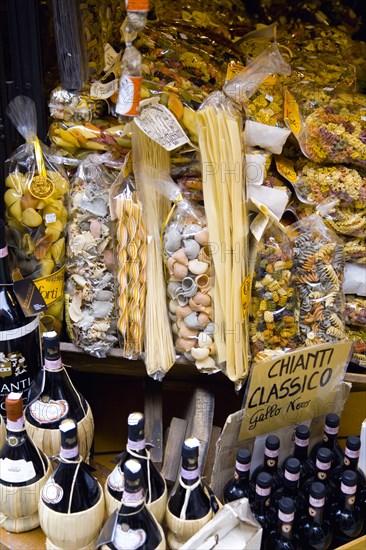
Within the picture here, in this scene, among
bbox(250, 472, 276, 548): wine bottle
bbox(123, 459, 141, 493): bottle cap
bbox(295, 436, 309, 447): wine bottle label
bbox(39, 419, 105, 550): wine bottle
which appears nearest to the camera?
bbox(123, 459, 141, 493): bottle cap

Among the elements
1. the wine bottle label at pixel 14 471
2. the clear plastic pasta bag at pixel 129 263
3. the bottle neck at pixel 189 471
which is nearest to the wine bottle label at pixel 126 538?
the bottle neck at pixel 189 471

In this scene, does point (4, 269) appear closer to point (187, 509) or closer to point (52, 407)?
point (52, 407)

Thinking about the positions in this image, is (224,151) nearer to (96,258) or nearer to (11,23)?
(96,258)

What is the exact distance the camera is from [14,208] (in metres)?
Answer: 1.38

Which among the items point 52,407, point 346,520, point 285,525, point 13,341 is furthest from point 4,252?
point 346,520

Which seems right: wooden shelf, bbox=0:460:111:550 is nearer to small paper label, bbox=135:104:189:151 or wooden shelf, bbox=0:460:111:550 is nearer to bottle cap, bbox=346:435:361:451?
bottle cap, bbox=346:435:361:451

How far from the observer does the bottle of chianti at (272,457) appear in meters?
1.27

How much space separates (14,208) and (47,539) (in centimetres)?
68

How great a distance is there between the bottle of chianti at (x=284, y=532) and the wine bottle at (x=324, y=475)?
0.11 meters

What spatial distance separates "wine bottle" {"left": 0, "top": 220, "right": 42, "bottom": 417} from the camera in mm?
1310

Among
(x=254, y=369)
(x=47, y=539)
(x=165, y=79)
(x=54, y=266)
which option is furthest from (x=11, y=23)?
(x=47, y=539)

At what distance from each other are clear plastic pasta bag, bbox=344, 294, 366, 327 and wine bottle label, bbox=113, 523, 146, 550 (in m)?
0.75

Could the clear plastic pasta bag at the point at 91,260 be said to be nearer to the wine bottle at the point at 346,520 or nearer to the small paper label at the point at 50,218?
the small paper label at the point at 50,218

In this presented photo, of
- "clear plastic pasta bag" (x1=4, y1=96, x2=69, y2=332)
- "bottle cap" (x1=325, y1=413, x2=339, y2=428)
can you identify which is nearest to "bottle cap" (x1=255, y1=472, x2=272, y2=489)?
"bottle cap" (x1=325, y1=413, x2=339, y2=428)
